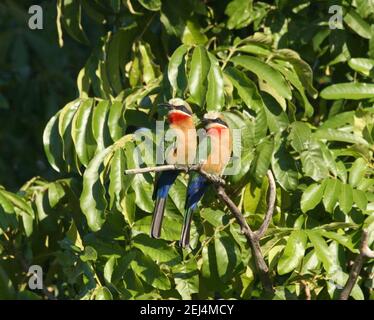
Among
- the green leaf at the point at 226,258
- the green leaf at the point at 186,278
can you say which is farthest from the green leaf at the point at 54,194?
the green leaf at the point at 226,258

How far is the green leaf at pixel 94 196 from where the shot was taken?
383cm

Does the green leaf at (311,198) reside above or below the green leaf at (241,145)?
below

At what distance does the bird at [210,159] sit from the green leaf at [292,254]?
391 mm

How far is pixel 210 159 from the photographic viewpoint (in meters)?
4.12

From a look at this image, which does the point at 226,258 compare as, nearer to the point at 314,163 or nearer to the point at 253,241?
the point at 253,241

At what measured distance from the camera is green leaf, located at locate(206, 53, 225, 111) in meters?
3.97

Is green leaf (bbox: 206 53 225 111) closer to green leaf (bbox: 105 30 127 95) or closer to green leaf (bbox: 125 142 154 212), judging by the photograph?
green leaf (bbox: 125 142 154 212)

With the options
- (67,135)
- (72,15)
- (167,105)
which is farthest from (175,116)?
(72,15)

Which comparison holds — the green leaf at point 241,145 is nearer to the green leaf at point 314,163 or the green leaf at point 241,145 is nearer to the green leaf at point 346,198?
the green leaf at point 314,163

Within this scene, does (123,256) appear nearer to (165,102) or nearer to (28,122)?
(165,102)

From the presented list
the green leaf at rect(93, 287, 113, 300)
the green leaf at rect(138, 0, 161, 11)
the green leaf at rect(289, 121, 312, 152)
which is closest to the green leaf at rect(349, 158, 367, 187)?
the green leaf at rect(289, 121, 312, 152)

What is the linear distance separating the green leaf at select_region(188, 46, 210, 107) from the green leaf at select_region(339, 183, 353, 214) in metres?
0.65

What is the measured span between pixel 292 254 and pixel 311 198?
0.29 metres

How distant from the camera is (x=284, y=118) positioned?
4.15 meters
